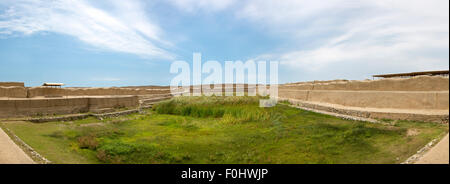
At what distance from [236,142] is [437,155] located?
4.62 m

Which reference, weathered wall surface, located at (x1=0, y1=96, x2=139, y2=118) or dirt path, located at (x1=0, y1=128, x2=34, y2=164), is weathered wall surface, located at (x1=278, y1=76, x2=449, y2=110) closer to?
dirt path, located at (x1=0, y1=128, x2=34, y2=164)

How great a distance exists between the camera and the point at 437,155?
459 cm

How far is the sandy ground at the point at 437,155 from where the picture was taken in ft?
14.3

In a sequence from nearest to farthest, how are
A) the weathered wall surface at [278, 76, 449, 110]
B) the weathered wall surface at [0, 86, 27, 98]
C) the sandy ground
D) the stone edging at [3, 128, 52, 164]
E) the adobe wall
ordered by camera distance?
→ 1. the sandy ground
2. the stone edging at [3, 128, 52, 164]
3. the weathered wall surface at [278, 76, 449, 110]
4. the adobe wall
5. the weathered wall surface at [0, 86, 27, 98]

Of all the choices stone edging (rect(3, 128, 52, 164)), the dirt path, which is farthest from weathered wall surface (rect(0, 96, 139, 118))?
the dirt path

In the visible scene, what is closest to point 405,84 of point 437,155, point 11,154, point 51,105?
point 437,155

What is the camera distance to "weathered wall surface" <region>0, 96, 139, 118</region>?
937cm

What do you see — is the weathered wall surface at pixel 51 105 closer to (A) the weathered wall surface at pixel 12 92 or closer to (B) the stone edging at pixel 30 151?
(B) the stone edging at pixel 30 151

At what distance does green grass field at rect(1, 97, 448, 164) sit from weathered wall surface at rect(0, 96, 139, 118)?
62.8 inches

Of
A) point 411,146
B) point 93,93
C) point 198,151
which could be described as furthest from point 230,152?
point 93,93

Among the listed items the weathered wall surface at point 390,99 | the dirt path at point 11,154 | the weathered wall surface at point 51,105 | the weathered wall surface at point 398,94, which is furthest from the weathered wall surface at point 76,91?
the weathered wall surface at point 398,94

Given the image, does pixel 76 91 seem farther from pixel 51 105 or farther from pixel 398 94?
pixel 398 94

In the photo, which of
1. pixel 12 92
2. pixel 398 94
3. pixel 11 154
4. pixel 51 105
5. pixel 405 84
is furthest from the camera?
pixel 12 92
